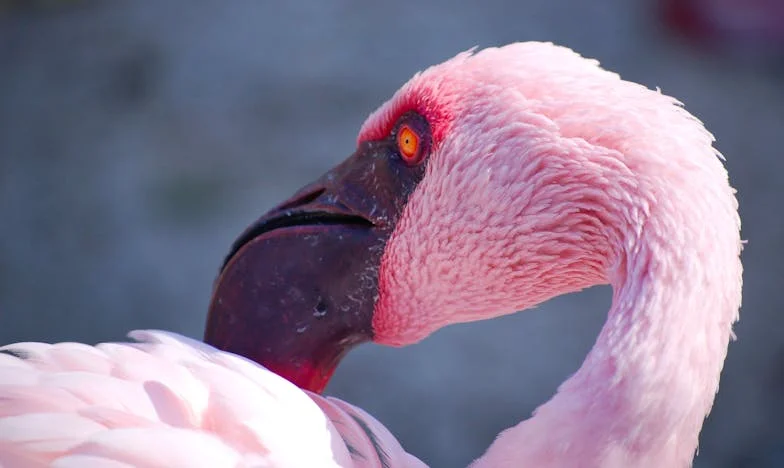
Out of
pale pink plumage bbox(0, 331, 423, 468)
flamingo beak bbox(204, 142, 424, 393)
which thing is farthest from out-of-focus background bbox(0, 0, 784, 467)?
Result: pale pink plumage bbox(0, 331, 423, 468)

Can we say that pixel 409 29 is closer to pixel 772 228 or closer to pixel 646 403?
pixel 772 228

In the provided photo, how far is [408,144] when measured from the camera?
1.85 meters

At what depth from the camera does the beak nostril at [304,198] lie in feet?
6.49

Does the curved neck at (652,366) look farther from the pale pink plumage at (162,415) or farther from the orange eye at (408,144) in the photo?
the orange eye at (408,144)

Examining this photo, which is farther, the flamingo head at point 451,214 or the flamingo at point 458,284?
the flamingo head at point 451,214

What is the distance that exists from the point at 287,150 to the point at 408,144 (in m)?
3.43

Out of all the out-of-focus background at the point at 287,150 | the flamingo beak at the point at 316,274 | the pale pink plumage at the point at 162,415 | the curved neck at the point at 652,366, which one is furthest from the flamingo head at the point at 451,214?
the out-of-focus background at the point at 287,150

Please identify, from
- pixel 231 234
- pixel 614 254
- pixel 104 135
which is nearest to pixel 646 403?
pixel 614 254

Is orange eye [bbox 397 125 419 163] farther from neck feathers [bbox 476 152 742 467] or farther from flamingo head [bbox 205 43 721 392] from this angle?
neck feathers [bbox 476 152 742 467]

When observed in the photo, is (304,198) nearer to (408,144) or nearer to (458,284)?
(408,144)

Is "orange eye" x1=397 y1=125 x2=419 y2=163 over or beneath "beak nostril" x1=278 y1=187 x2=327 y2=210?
over

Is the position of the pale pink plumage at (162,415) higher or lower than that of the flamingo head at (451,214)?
lower

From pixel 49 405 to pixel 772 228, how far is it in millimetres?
4119

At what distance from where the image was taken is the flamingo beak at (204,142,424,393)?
1893mm
